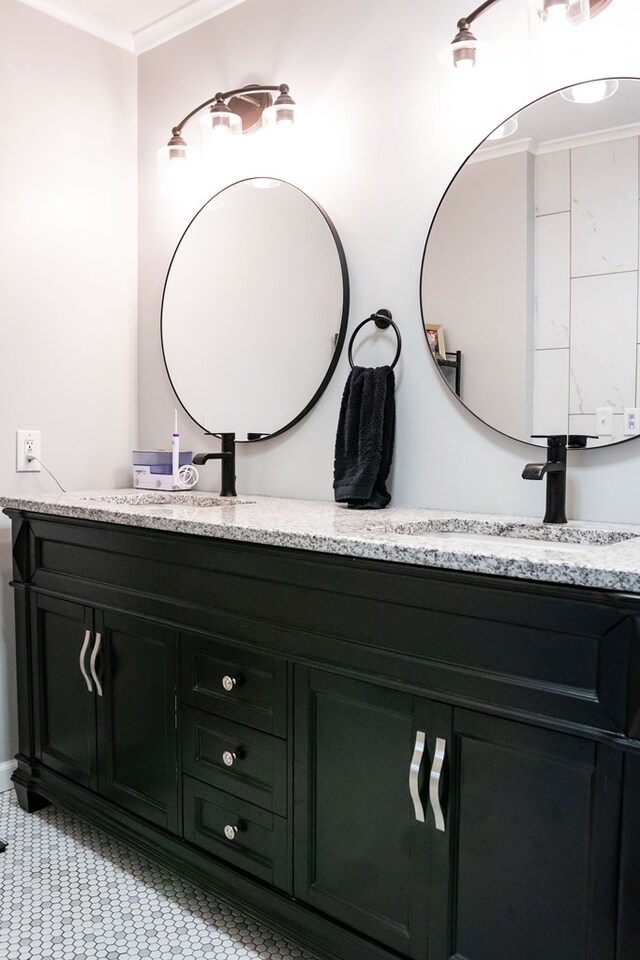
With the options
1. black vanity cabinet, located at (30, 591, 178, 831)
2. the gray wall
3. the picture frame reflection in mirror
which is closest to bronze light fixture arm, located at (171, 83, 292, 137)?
the gray wall

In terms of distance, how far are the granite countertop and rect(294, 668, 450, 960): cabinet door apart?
0.26 m

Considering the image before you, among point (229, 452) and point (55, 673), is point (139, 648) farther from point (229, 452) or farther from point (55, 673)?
point (229, 452)

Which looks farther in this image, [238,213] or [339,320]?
[238,213]

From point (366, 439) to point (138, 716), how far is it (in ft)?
2.84

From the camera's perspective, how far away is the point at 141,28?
2.53 m

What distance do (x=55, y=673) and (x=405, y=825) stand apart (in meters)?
1.18

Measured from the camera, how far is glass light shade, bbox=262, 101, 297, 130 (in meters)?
2.08

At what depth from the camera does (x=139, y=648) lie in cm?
183

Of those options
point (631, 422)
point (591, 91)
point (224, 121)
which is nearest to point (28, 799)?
point (631, 422)

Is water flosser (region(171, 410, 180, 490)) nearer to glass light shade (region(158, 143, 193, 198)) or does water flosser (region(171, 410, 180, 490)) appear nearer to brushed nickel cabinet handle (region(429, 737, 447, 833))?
glass light shade (region(158, 143, 193, 198))

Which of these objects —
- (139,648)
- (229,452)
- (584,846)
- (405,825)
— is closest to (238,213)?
(229,452)

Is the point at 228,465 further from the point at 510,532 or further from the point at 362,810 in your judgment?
the point at 362,810

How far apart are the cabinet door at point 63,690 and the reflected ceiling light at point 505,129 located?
1504 millimetres

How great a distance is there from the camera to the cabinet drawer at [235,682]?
1509 mm
